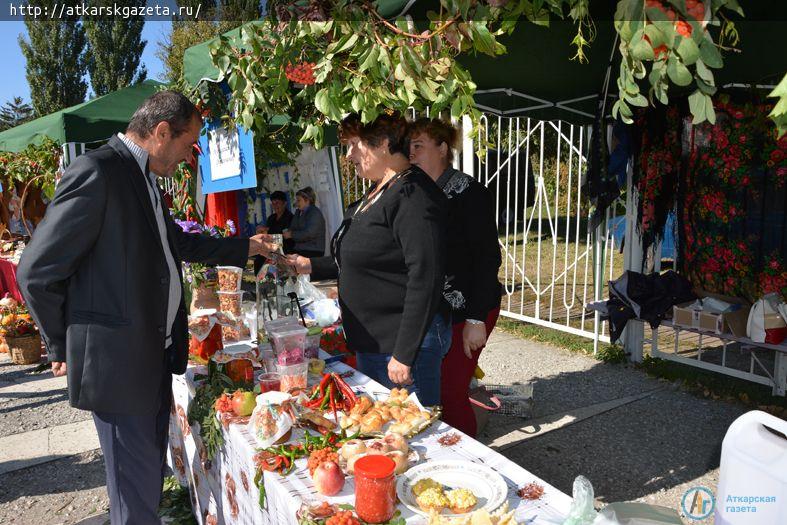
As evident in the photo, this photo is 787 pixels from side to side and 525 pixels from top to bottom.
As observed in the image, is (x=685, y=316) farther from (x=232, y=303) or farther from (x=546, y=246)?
(x=546, y=246)

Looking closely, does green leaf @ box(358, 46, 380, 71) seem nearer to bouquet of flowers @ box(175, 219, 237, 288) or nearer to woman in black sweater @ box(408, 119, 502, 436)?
woman in black sweater @ box(408, 119, 502, 436)

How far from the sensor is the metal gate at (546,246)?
16.8ft

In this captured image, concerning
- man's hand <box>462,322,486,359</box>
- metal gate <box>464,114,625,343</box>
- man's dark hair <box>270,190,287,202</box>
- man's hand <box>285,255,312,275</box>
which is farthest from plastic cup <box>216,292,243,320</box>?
man's dark hair <box>270,190,287,202</box>

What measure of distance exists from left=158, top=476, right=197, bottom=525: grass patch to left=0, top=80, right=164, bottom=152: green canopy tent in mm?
3945

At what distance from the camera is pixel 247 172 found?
2979mm

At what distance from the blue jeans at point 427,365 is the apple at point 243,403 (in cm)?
54

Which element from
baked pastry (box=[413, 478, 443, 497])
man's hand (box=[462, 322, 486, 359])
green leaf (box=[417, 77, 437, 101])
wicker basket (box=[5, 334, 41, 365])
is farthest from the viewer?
wicker basket (box=[5, 334, 41, 365])

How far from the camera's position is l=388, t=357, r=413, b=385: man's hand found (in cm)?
206

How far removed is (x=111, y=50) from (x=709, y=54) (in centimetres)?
2777

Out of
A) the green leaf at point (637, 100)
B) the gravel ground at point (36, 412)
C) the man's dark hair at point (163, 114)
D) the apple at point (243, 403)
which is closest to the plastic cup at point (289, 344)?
the apple at point (243, 403)

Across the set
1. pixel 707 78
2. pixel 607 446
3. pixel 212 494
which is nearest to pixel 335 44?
pixel 707 78

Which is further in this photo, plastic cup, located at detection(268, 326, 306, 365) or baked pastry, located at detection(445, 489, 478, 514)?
plastic cup, located at detection(268, 326, 306, 365)

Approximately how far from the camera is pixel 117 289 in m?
1.82

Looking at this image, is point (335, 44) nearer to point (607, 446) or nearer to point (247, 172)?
point (247, 172)
